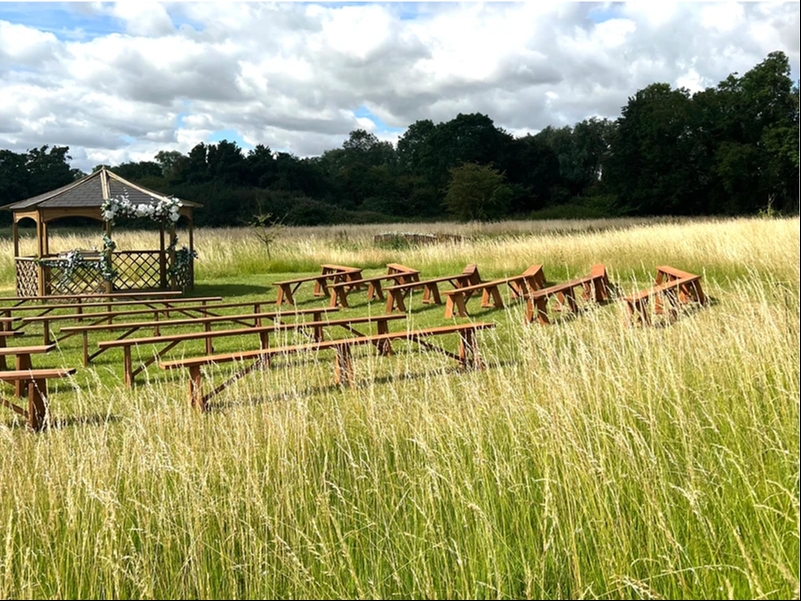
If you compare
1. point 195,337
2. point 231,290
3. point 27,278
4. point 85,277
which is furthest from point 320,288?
point 195,337

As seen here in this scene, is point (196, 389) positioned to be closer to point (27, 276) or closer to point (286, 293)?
point (286, 293)

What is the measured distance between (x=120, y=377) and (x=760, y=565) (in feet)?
20.7

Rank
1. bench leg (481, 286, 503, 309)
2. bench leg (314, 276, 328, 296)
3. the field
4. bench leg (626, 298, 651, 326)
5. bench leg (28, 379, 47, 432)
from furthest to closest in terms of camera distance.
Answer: bench leg (314, 276, 328, 296) < bench leg (481, 286, 503, 309) < bench leg (28, 379, 47, 432) < bench leg (626, 298, 651, 326) < the field

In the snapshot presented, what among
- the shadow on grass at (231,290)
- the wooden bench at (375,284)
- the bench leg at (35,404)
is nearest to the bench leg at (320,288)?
the wooden bench at (375,284)

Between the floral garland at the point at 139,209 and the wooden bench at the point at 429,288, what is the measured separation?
566 cm

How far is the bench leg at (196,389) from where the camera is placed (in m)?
5.54

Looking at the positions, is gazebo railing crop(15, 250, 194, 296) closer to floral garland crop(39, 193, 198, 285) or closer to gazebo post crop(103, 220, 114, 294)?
floral garland crop(39, 193, 198, 285)

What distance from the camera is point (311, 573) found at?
3086 millimetres

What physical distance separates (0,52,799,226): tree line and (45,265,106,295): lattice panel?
63.6 feet

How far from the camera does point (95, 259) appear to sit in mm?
15367

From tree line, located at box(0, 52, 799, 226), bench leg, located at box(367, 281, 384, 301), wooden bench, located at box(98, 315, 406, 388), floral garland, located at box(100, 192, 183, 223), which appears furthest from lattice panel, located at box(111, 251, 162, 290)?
tree line, located at box(0, 52, 799, 226)

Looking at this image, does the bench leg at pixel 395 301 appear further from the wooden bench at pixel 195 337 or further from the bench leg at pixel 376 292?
the wooden bench at pixel 195 337

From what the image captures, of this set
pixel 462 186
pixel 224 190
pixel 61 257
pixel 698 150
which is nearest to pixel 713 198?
pixel 698 150

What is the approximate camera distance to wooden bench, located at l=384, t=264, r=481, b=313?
35.5 ft
